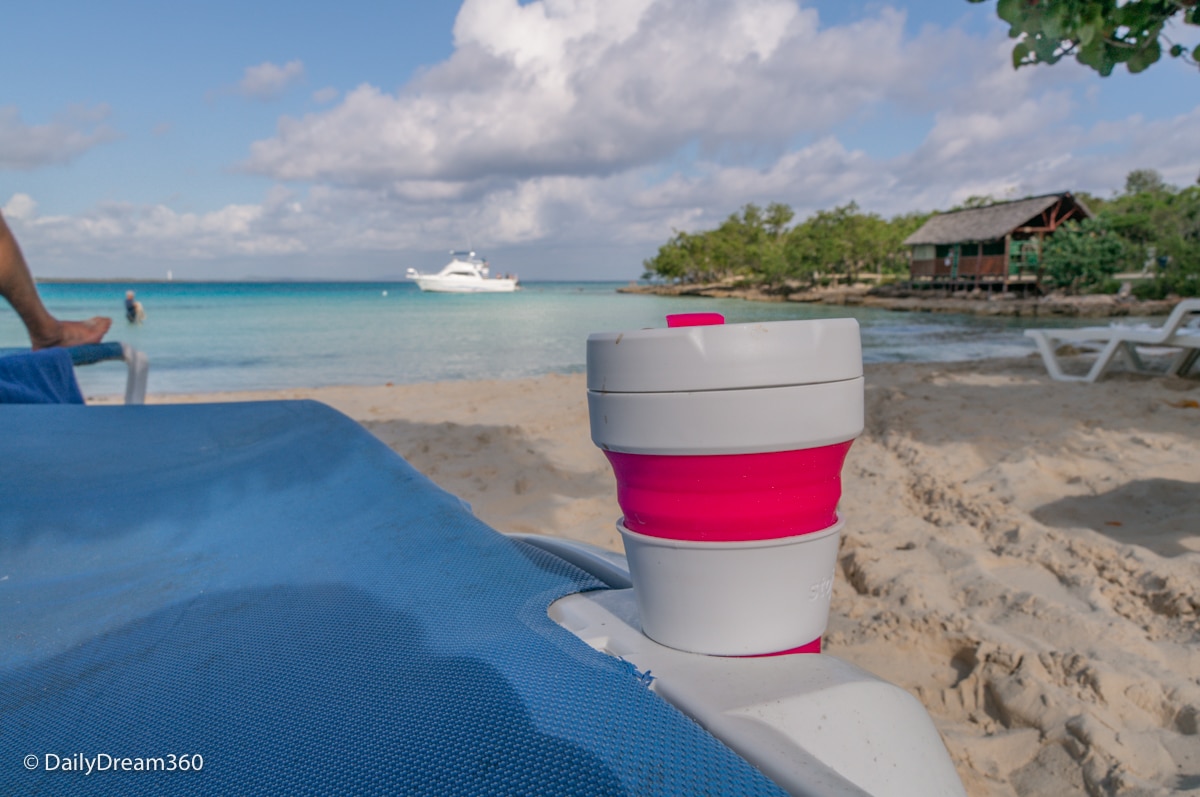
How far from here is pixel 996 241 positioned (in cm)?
2964

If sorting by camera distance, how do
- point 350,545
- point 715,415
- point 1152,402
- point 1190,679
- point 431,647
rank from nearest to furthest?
point 715,415 → point 431,647 → point 350,545 → point 1190,679 → point 1152,402

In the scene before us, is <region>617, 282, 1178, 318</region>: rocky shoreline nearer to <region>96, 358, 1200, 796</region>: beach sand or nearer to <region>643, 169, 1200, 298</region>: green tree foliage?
<region>643, 169, 1200, 298</region>: green tree foliage

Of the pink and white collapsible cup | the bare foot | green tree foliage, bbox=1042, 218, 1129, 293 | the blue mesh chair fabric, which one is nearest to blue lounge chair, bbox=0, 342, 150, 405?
the bare foot

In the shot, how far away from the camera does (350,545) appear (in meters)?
1.34

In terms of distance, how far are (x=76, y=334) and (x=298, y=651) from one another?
2.78 metres

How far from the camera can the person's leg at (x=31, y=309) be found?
2.38 metres

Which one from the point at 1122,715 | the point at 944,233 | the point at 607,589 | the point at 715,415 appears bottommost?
the point at 1122,715

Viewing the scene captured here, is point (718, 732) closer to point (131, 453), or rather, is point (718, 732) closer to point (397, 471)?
point (397, 471)

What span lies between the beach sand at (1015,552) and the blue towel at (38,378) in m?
1.79

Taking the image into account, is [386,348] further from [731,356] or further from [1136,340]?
[731,356]

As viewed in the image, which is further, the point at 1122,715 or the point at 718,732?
the point at 1122,715

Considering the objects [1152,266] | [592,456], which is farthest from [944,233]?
[592,456]

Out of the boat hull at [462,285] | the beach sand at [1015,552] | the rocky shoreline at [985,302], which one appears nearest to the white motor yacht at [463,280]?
the boat hull at [462,285]

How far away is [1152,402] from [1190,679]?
13.7ft
